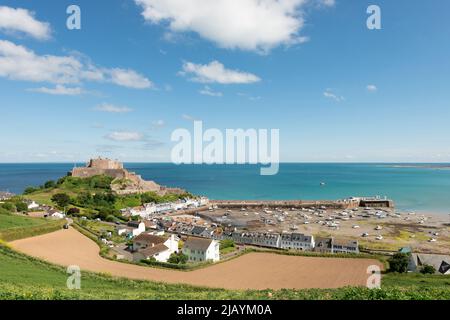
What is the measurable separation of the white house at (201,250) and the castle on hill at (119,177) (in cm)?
4503

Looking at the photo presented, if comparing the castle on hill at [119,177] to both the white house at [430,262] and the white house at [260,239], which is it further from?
the white house at [430,262]

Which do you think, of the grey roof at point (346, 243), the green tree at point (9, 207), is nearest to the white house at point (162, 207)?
the green tree at point (9, 207)

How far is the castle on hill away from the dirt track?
144 ft

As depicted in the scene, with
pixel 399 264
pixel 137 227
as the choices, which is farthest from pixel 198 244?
pixel 399 264

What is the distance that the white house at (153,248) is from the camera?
26047mm

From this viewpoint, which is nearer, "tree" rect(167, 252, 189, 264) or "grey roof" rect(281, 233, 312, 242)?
"tree" rect(167, 252, 189, 264)

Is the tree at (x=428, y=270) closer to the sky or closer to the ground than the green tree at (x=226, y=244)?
closer to the sky

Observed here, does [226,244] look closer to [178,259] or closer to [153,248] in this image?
[178,259]

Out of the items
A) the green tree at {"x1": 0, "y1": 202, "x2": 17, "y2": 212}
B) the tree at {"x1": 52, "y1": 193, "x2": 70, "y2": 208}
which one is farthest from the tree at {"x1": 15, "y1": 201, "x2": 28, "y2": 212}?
the tree at {"x1": 52, "y1": 193, "x2": 70, "y2": 208}

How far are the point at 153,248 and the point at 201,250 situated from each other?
434 cm

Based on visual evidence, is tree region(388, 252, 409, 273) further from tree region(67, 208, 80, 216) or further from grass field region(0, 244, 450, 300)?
tree region(67, 208, 80, 216)

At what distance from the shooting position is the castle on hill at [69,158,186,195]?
240 ft

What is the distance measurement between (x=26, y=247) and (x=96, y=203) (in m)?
32.1
